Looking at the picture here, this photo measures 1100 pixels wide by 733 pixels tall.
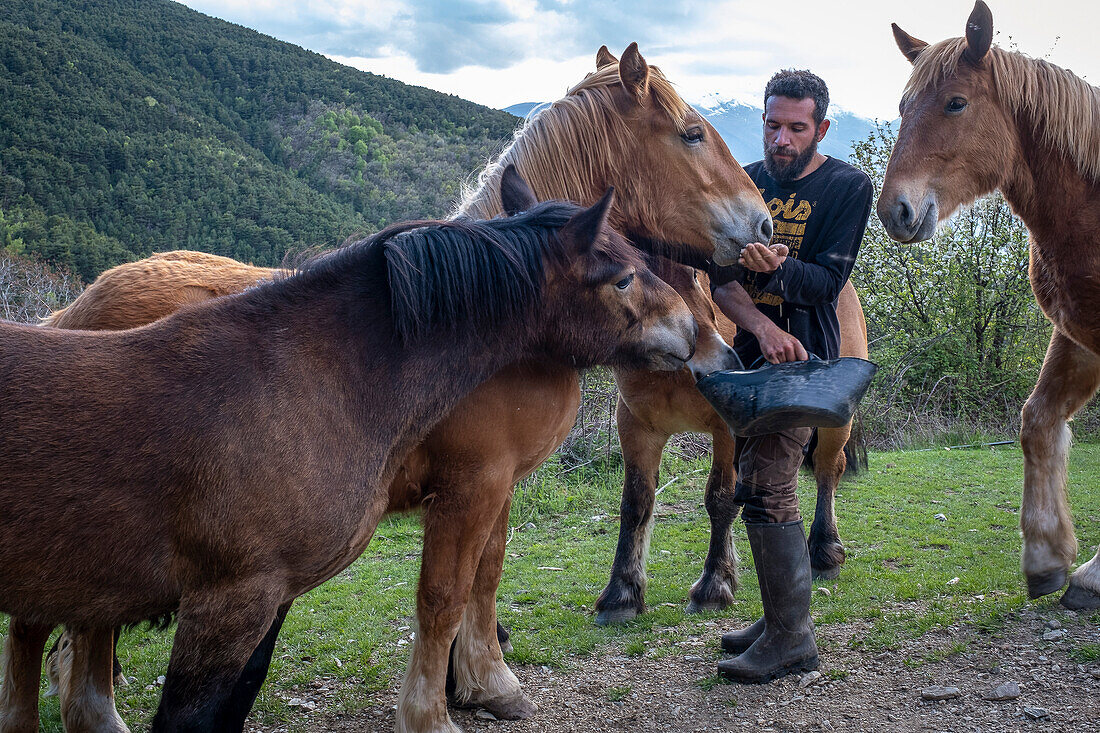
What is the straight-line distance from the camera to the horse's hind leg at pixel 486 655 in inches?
138

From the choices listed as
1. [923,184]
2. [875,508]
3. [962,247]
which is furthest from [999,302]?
[923,184]

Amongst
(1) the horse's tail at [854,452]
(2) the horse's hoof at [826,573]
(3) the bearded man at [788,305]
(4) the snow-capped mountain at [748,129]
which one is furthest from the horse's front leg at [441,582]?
(4) the snow-capped mountain at [748,129]

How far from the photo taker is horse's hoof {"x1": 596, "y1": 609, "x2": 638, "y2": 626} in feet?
14.6

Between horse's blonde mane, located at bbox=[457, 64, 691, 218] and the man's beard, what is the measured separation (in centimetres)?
54

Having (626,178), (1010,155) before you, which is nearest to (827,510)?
(1010,155)

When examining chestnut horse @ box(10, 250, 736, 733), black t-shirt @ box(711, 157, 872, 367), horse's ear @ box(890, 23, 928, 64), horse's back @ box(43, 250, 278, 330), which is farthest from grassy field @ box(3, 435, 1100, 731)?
horse's ear @ box(890, 23, 928, 64)

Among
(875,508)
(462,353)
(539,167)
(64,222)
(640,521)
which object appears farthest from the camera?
(64,222)

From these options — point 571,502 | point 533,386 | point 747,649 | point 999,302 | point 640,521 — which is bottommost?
point 571,502

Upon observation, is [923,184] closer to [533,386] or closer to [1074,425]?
[533,386]

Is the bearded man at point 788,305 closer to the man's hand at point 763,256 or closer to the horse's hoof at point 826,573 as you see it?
the man's hand at point 763,256

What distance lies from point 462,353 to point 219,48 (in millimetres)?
37710

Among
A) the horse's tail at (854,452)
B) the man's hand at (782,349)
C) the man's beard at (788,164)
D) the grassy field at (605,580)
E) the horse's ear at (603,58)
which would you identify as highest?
the horse's ear at (603,58)

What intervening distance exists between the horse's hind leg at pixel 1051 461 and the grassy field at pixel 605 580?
0.25 meters

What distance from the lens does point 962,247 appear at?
12.6 meters
